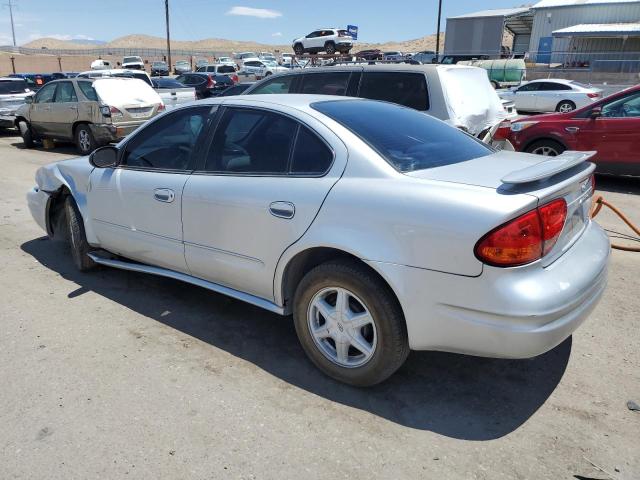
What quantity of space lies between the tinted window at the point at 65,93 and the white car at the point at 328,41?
2480 cm

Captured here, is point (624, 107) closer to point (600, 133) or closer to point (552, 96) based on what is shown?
point (600, 133)

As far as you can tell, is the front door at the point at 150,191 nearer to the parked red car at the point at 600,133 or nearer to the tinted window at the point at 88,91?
the parked red car at the point at 600,133

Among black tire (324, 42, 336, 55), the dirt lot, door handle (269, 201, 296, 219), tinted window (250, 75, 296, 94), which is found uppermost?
black tire (324, 42, 336, 55)

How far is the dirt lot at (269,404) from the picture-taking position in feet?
8.45

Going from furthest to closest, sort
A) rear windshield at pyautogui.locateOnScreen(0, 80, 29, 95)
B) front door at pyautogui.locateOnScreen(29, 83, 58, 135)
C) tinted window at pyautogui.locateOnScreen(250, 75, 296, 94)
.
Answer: rear windshield at pyautogui.locateOnScreen(0, 80, 29, 95), front door at pyautogui.locateOnScreen(29, 83, 58, 135), tinted window at pyautogui.locateOnScreen(250, 75, 296, 94)

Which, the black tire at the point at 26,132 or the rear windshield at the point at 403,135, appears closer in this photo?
the rear windshield at the point at 403,135

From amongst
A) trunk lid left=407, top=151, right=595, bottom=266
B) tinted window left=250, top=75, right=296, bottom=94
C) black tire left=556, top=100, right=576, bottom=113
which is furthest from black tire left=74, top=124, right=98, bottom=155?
black tire left=556, top=100, right=576, bottom=113

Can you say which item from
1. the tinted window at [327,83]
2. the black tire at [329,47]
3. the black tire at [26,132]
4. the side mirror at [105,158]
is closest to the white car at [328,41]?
the black tire at [329,47]

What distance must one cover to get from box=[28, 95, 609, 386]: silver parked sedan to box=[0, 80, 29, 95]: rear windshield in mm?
15262

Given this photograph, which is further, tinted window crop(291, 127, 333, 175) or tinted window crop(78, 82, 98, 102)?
tinted window crop(78, 82, 98, 102)

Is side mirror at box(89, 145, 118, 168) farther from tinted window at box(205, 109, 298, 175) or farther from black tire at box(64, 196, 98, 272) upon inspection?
tinted window at box(205, 109, 298, 175)

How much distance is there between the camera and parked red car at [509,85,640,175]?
796cm

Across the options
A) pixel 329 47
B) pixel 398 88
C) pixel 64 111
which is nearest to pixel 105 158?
pixel 398 88

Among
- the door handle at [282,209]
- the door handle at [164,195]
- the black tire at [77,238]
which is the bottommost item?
the black tire at [77,238]
